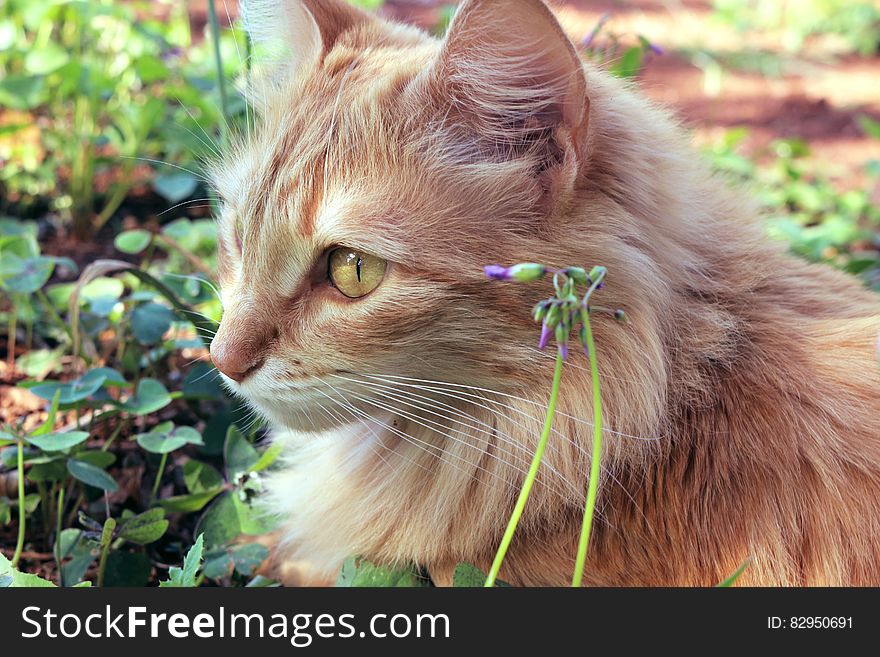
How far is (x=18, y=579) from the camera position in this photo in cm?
156

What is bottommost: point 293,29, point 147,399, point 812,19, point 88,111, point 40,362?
point 147,399

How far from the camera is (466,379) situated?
63.1 inches

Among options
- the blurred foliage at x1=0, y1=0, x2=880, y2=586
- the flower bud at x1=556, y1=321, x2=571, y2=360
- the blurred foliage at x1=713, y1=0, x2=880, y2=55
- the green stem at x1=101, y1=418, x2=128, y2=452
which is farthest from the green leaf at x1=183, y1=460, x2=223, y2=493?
the blurred foliage at x1=713, y1=0, x2=880, y2=55

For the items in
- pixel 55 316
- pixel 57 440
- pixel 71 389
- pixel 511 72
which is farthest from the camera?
pixel 55 316

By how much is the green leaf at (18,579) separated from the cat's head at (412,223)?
472 millimetres

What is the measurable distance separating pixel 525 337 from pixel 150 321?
3.94 ft

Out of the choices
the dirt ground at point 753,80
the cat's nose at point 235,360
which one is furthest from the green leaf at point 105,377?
the dirt ground at point 753,80

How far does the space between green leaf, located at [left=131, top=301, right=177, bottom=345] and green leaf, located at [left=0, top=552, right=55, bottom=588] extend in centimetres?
83

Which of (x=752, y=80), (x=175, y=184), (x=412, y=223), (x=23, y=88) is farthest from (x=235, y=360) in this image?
(x=752, y=80)

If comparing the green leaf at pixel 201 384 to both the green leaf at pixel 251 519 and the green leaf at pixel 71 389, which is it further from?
the green leaf at pixel 251 519

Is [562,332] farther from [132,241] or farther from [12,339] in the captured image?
[12,339]
